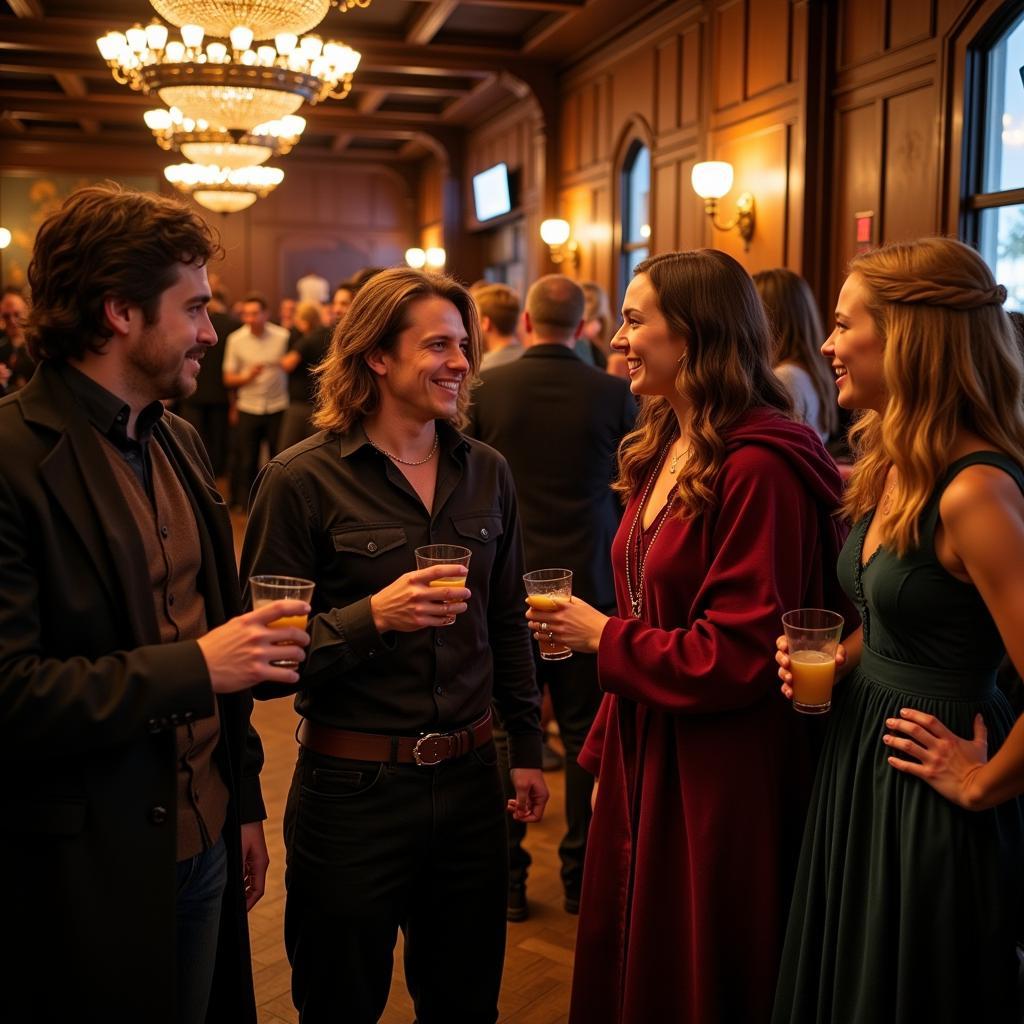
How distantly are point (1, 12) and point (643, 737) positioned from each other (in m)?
9.39

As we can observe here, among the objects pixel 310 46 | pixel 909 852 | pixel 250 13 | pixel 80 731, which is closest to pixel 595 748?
pixel 909 852

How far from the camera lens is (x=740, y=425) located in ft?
7.06

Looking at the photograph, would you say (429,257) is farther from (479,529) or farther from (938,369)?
(938,369)

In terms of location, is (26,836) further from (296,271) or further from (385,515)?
(296,271)

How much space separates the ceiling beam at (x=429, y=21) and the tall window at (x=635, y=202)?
179 cm

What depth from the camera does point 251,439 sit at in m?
11.1

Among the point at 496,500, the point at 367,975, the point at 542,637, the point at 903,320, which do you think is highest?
the point at 903,320

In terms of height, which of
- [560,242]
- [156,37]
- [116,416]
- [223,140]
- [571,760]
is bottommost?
[571,760]

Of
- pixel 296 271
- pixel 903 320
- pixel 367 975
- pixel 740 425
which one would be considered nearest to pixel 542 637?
pixel 740 425

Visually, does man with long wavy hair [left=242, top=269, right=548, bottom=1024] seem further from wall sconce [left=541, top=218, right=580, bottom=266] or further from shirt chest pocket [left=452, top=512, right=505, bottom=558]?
wall sconce [left=541, top=218, right=580, bottom=266]

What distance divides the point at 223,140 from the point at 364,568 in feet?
25.2

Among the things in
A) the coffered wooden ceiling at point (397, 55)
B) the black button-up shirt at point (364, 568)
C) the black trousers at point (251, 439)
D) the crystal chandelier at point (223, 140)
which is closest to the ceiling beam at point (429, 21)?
the coffered wooden ceiling at point (397, 55)

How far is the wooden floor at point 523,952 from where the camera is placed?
9.79 feet

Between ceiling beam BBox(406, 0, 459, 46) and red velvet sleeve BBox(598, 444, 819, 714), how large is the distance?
7.37 m
